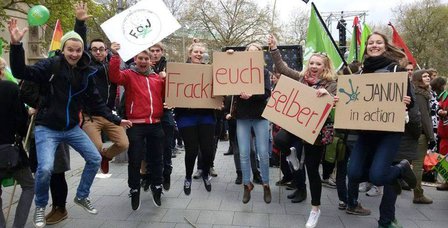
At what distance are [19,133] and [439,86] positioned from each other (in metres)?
6.44

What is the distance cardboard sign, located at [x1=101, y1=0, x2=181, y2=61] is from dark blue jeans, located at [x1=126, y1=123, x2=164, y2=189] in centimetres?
87

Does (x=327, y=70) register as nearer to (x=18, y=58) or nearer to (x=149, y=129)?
(x=149, y=129)

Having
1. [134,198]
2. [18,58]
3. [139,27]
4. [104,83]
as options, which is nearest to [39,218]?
[134,198]

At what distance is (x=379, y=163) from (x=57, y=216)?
3.49 m

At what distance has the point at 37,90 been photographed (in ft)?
12.9

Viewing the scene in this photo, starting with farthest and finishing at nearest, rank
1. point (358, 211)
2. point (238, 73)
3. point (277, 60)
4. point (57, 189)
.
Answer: point (277, 60)
point (238, 73)
point (358, 211)
point (57, 189)

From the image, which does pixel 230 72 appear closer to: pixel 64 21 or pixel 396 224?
pixel 396 224

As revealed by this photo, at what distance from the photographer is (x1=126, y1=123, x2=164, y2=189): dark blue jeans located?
15.1 feet

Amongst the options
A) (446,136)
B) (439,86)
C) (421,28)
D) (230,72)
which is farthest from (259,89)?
(421,28)

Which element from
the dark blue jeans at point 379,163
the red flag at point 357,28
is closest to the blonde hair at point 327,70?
the dark blue jeans at point 379,163

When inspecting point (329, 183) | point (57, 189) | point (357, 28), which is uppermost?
point (357, 28)

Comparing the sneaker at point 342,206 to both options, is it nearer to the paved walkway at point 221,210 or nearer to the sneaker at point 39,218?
the paved walkway at point 221,210

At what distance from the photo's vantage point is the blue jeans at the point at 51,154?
3826mm

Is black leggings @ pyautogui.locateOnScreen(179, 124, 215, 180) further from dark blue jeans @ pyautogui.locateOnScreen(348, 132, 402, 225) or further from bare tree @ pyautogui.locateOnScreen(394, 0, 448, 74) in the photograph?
bare tree @ pyautogui.locateOnScreen(394, 0, 448, 74)
